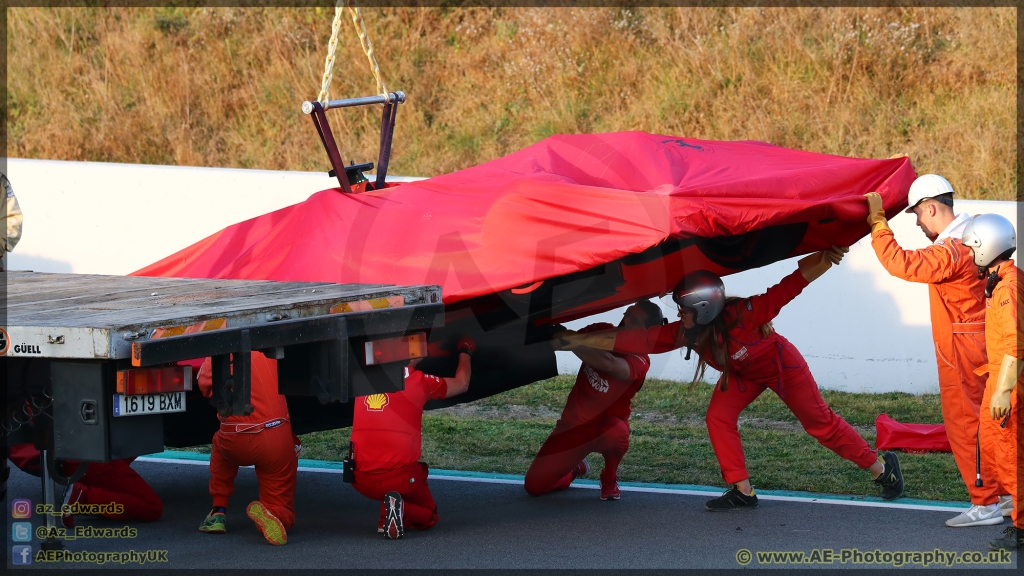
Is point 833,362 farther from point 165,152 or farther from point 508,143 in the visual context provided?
point 165,152

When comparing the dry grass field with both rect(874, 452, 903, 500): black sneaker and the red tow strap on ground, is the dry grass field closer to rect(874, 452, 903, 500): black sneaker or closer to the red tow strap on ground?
the red tow strap on ground

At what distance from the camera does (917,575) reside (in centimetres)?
495

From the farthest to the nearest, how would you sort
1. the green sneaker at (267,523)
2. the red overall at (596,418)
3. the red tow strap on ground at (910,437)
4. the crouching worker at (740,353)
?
the red tow strap on ground at (910,437) < the red overall at (596,418) < the crouching worker at (740,353) < the green sneaker at (267,523)

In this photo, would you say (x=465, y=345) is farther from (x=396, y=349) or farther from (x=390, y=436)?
(x=396, y=349)

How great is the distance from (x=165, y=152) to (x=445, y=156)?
4.48 meters

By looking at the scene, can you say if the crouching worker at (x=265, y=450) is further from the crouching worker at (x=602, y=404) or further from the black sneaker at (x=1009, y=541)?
the black sneaker at (x=1009, y=541)

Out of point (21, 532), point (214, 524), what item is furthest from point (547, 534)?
point (21, 532)

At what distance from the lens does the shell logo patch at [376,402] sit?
5.51m

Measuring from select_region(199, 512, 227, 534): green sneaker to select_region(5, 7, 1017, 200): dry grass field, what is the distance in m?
8.51

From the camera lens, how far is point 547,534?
5.85 m

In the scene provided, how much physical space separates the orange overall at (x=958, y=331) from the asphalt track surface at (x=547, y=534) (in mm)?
360

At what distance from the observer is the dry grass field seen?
1343 cm

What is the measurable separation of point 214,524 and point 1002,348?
167 inches

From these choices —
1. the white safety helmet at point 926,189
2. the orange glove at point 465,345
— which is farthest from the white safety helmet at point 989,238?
the orange glove at point 465,345
